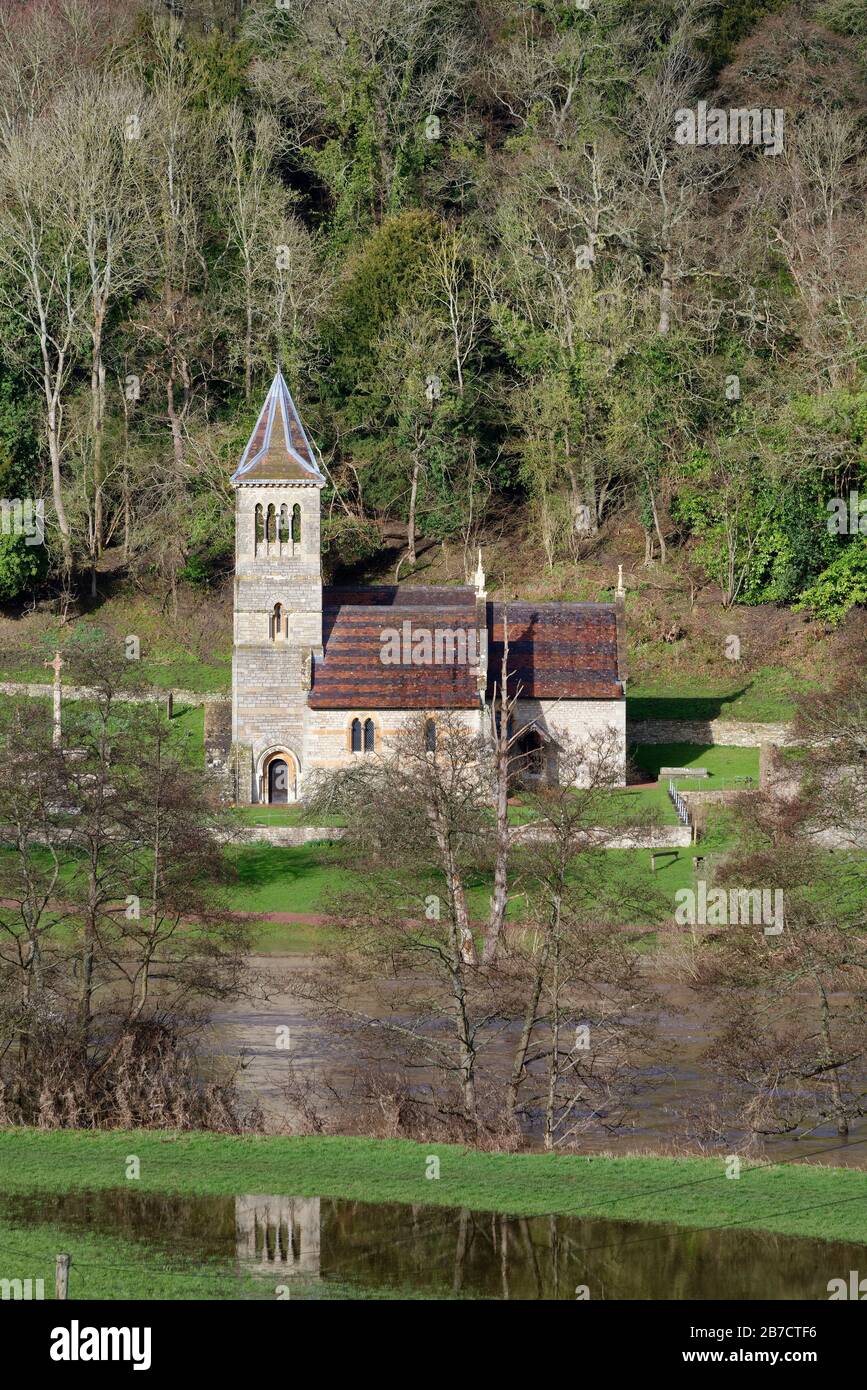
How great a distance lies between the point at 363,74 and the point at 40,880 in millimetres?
54153

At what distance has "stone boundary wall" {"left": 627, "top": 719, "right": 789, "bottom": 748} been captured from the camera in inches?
2616

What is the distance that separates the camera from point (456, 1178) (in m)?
31.5

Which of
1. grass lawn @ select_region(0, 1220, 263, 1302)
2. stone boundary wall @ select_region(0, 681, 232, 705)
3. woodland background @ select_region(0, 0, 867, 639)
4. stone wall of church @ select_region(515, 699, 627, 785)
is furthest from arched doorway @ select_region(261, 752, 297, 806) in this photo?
grass lawn @ select_region(0, 1220, 263, 1302)

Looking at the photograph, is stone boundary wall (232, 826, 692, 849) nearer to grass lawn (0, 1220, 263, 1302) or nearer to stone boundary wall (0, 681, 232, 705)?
stone boundary wall (0, 681, 232, 705)

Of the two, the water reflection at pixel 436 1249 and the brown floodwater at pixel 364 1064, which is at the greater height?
the brown floodwater at pixel 364 1064

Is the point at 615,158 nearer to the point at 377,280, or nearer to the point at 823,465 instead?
the point at 377,280

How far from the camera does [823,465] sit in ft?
239

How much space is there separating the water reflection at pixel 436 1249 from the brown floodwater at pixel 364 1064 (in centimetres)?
444

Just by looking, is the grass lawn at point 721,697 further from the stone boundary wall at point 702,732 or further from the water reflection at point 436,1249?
the water reflection at point 436,1249

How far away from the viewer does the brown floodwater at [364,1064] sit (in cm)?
3466

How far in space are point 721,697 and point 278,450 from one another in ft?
54.4

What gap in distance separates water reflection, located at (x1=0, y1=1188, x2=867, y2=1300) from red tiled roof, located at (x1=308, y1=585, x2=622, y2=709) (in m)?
31.3

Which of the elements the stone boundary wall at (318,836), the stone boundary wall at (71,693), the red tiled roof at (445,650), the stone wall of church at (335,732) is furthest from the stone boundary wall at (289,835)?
the stone boundary wall at (71,693)

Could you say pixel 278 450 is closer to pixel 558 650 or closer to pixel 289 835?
pixel 558 650
